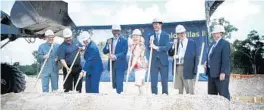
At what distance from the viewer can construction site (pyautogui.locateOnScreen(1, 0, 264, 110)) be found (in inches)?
379

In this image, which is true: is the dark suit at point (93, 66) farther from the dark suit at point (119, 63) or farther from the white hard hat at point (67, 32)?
the white hard hat at point (67, 32)

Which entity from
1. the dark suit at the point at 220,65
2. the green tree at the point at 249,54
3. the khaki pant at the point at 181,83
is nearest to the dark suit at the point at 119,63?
the khaki pant at the point at 181,83

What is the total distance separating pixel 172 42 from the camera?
1006 cm

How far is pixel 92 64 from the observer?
10430mm

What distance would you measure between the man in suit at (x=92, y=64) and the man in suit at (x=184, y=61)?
1380 mm

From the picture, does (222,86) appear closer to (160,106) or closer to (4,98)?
(160,106)

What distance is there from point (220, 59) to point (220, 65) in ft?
0.35

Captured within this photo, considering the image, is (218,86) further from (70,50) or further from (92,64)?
(70,50)

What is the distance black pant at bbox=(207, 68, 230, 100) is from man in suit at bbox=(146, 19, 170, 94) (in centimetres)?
79

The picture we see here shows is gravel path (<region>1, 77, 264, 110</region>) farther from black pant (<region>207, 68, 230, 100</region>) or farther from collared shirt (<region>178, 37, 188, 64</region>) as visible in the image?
collared shirt (<region>178, 37, 188, 64</region>)

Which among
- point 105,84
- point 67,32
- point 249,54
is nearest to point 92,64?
point 105,84

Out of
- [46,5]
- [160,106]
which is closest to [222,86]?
[160,106]

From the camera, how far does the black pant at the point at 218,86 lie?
981 cm

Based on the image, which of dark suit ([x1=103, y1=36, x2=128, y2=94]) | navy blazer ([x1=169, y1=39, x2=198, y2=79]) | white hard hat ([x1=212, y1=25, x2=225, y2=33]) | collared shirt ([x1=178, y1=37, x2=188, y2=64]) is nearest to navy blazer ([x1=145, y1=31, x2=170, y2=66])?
collared shirt ([x1=178, y1=37, x2=188, y2=64])
